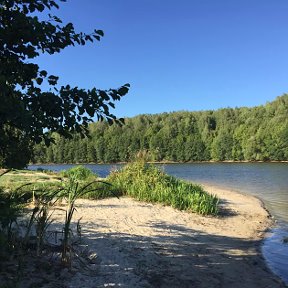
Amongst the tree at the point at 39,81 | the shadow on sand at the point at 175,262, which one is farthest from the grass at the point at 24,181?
the tree at the point at 39,81

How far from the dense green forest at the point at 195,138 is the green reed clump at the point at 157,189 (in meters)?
66.0

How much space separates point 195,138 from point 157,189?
86.5 m

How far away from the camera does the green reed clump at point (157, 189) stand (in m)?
13.1

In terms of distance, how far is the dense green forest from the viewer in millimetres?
82375

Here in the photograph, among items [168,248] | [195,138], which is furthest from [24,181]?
[195,138]

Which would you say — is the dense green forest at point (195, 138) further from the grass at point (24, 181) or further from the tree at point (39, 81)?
the tree at point (39, 81)

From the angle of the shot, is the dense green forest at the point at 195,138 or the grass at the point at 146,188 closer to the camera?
the grass at the point at 146,188

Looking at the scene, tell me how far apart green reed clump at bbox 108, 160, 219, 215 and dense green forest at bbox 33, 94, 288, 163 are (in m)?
66.0

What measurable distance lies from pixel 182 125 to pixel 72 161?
30381 millimetres

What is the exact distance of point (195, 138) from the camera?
100 metres

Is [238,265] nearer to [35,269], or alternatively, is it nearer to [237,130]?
[35,269]

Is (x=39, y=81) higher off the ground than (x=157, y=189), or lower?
higher

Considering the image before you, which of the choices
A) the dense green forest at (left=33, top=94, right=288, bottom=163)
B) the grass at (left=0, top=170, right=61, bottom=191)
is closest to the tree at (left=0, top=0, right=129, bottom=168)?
the grass at (left=0, top=170, right=61, bottom=191)

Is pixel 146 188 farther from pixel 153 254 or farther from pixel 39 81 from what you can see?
pixel 39 81
